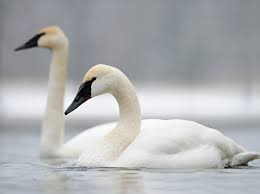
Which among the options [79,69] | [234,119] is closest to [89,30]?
[79,69]

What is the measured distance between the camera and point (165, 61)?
2639 cm

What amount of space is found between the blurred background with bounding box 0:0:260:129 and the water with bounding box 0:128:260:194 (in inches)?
549

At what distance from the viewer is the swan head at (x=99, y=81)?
10.6 metres

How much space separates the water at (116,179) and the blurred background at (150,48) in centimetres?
1396

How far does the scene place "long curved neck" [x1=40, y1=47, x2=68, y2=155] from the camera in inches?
492

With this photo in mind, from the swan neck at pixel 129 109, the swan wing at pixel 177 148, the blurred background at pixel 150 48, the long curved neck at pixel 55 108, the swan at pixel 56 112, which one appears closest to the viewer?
the swan wing at pixel 177 148

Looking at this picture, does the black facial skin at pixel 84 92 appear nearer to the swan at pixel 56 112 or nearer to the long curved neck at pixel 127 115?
the long curved neck at pixel 127 115

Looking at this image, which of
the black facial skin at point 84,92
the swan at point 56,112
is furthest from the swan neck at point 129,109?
the swan at point 56,112

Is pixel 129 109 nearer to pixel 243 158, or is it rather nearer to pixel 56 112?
pixel 243 158

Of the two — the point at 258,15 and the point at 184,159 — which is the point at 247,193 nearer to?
the point at 184,159

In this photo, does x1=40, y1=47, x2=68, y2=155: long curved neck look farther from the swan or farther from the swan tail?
the swan tail

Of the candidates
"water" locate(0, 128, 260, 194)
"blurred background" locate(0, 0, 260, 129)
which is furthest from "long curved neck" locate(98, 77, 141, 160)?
"blurred background" locate(0, 0, 260, 129)

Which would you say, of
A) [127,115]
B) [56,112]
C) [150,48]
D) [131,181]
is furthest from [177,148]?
[150,48]

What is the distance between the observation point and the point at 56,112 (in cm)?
1280
